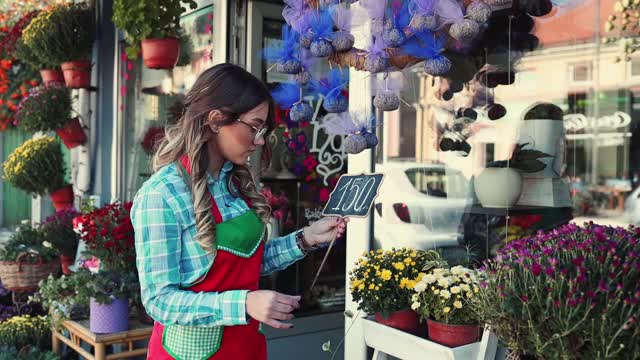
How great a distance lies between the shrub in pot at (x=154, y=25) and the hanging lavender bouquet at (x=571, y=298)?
2.77m

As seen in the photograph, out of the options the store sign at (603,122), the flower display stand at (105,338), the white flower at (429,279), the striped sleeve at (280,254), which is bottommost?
the flower display stand at (105,338)

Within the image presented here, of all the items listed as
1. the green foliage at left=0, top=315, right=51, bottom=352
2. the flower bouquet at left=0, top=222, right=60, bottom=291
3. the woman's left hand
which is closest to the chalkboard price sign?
the woman's left hand

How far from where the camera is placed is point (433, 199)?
2.76 meters

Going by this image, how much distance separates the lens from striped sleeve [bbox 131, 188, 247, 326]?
136 cm

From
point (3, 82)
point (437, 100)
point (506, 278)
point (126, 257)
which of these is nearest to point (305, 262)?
point (126, 257)

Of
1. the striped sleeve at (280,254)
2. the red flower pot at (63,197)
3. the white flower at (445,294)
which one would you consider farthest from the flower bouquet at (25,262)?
the white flower at (445,294)

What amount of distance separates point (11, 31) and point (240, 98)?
14.9ft

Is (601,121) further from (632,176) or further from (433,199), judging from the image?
(433,199)

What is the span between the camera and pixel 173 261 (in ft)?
4.66

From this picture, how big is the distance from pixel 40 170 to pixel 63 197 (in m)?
0.39

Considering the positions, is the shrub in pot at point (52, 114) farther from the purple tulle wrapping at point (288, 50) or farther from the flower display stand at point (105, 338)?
the purple tulle wrapping at point (288, 50)

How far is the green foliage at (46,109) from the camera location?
15.1 feet

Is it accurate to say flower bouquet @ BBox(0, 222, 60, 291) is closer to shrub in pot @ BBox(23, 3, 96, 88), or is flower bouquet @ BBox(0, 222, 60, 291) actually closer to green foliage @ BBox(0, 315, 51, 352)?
green foliage @ BBox(0, 315, 51, 352)

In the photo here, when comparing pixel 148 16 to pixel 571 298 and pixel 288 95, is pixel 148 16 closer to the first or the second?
pixel 288 95
